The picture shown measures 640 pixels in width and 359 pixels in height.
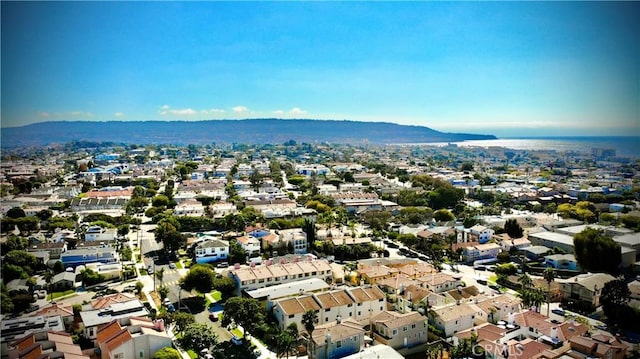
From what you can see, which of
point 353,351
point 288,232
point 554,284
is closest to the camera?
point 353,351

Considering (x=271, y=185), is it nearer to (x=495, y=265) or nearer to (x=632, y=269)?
(x=495, y=265)

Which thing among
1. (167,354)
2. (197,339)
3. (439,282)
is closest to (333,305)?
(197,339)

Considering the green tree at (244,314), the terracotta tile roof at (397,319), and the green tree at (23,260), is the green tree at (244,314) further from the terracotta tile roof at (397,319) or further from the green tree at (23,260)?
the green tree at (23,260)

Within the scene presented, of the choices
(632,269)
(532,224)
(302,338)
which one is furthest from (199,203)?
(632,269)

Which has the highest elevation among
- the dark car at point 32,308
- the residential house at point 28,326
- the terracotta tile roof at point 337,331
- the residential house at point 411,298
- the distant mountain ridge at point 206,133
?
the distant mountain ridge at point 206,133

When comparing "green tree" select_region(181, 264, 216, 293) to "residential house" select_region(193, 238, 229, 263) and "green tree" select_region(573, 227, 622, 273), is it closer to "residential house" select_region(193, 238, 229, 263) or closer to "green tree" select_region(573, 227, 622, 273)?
"residential house" select_region(193, 238, 229, 263)

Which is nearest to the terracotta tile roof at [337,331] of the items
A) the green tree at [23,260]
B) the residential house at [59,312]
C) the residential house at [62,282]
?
the residential house at [59,312]

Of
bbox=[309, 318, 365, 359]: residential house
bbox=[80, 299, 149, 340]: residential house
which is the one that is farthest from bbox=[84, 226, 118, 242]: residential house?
bbox=[309, 318, 365, 359]: residential house
